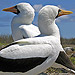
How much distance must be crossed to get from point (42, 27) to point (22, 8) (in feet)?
9.82

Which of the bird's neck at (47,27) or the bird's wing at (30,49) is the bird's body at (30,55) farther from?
the bird's neck at (47,27)

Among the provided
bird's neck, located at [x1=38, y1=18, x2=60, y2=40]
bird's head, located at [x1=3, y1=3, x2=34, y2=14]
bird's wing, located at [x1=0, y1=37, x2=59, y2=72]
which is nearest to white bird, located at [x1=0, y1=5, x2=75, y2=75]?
bird's wing, located at [x1=0, y1=37, x2=59, y2=72]

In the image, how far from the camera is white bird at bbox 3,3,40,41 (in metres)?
7.04

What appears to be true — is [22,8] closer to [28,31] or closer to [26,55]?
[28,31]

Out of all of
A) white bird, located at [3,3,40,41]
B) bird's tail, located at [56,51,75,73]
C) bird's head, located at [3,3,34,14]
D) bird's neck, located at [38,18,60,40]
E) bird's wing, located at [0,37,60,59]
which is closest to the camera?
bird's wing, located at [0,37,60,59]

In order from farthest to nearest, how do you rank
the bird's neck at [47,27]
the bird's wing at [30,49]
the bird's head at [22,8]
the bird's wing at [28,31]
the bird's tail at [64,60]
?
the bird's head at [22,8], the bird's wing at [28,31], the bird's tail at [64,60], the bird's neck at [47,27], the bird's wing at [30,49]

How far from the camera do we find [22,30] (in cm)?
687

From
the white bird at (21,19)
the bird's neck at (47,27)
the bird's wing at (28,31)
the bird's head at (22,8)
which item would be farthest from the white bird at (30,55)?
the bird's head at (22,8)

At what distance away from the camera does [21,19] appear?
727cm

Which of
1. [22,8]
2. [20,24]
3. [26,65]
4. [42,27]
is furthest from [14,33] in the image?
[26,65]

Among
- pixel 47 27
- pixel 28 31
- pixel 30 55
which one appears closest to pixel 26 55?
pixel 30 55

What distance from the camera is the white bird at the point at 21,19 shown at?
704 centimetres

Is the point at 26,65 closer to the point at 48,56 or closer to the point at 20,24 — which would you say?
the point at 48,56

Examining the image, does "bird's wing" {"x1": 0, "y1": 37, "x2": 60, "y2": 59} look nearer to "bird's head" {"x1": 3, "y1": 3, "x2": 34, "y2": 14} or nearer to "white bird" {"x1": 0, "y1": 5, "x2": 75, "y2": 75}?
"white bird" {"x1": 0, "y1": 5, "x2": 75, "y2": 75}
